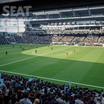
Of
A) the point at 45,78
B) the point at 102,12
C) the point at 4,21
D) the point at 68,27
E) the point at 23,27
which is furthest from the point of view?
the point at 23,27

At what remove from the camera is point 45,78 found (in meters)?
23.4

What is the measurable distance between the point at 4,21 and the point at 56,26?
19917 mm

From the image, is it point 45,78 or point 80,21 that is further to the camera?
point 80,21

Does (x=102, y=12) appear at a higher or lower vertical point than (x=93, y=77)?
higher

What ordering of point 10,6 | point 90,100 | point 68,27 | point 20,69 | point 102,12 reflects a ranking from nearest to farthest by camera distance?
point 10,6
point 90,100
point 20,69
point 102,12
point 68,27

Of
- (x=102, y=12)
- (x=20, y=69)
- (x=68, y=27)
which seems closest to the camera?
(x=20, y=69)

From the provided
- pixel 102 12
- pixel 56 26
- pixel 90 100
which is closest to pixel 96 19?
pixel 102 12

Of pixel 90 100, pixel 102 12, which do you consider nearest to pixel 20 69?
pixel 90 100

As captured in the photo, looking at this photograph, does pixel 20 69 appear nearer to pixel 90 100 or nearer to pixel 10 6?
pixel 90 100

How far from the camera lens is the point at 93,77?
23.4 meters

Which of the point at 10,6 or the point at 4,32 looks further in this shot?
the point at 4,32

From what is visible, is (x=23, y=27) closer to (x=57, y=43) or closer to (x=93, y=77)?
(x=57, y=43)

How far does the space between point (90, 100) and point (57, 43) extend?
217ft

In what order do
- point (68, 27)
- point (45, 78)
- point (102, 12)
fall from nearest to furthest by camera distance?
point (45, 78)
point (102, 12)
point (68, 27)
